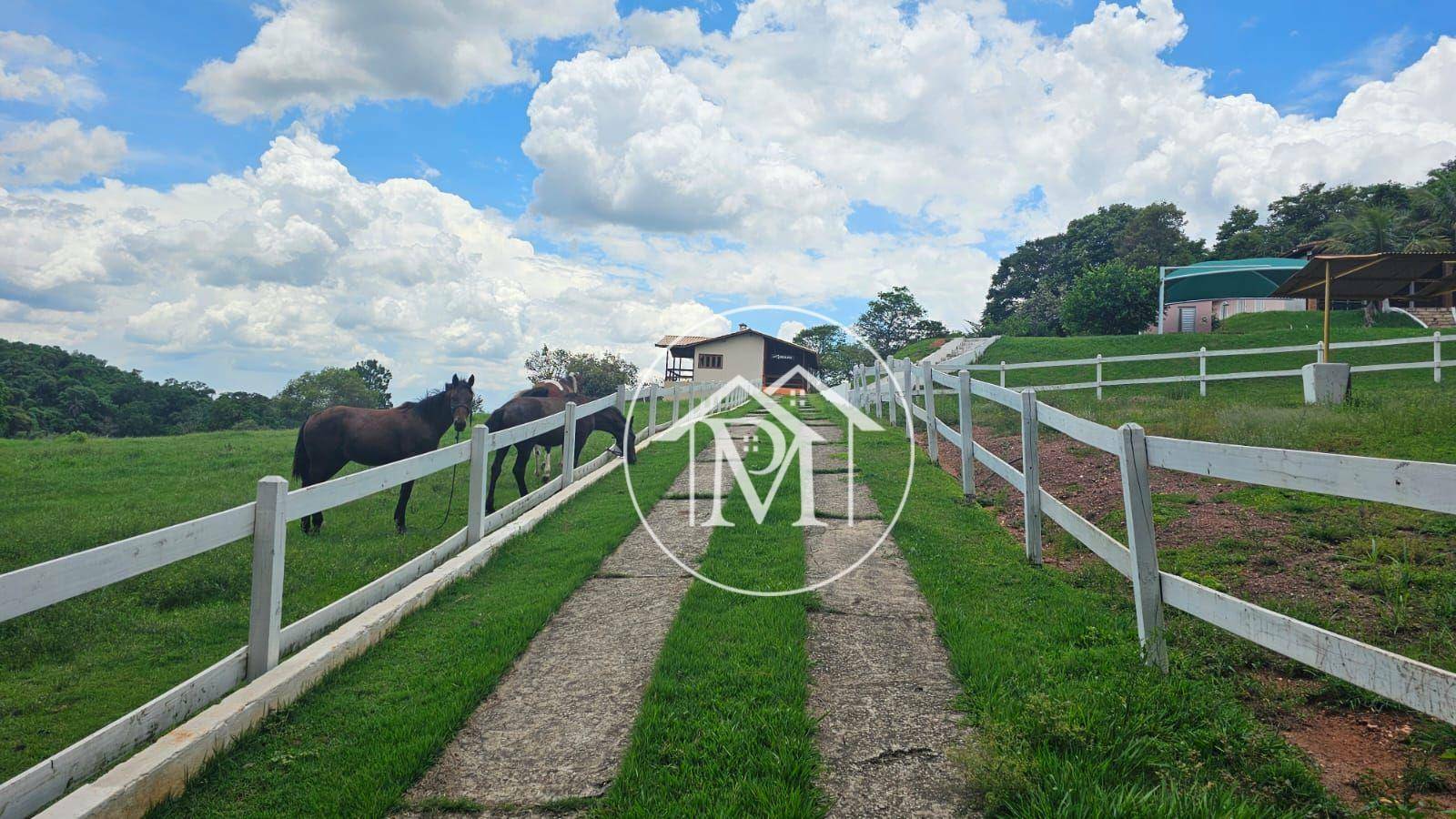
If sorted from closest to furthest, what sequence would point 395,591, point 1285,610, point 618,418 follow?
1. point 1285,610
2. point 395,591
3. point 618,418

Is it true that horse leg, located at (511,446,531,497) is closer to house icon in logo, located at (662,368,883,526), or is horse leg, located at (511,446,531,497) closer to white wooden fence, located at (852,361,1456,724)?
house icon in logo, located at (662,368,883,526)

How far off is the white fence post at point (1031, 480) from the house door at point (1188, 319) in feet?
131

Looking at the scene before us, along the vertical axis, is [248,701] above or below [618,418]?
below

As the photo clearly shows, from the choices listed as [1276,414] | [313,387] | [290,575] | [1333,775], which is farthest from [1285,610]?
[313,387]

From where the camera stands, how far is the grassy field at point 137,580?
3.96 meters

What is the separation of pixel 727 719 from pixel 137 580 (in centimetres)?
559

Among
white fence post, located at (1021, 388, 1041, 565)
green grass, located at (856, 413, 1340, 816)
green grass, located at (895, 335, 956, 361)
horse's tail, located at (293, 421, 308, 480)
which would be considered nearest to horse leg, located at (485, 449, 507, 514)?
horse's tail, located at (293, 421, 308, 480)

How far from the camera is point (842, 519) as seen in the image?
→ 7.52 metres

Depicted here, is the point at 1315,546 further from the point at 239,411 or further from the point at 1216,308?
the point at 239,411

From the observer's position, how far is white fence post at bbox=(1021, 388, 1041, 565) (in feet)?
18.9

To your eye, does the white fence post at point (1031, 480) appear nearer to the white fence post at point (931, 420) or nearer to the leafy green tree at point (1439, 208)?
the white fence post at point (931, 420)

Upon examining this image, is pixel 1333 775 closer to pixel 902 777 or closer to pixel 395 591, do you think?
pixel 902 777

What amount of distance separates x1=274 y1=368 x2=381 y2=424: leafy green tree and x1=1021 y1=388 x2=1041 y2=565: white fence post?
42387mm

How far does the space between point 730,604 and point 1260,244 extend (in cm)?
6839
